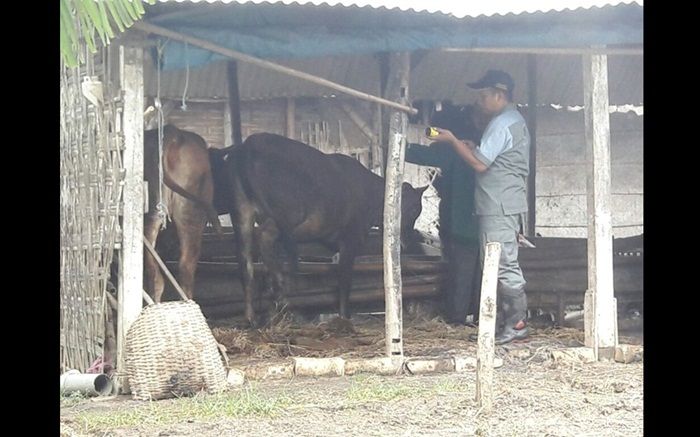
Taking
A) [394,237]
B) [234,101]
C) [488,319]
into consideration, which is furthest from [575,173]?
[488,319]

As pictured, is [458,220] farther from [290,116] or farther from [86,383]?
[86,383]

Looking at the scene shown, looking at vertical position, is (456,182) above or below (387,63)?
below

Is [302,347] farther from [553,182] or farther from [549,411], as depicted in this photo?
[553,182]

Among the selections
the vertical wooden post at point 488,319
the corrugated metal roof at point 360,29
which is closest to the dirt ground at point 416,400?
the vertical wooden post at point 488,319

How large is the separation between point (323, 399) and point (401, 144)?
247cm

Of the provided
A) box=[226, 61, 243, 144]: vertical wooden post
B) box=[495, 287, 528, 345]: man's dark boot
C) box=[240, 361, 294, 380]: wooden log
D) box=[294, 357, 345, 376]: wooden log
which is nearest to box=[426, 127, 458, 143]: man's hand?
box=[495, 287, 528, 345]: man's dark boot

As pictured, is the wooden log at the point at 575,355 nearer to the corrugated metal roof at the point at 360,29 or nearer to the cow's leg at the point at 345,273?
the corrugated metal roof at the point at 360,29

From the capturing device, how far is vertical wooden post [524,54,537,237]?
1080cm

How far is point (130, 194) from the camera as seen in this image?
741 centimetres

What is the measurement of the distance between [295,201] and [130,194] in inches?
128

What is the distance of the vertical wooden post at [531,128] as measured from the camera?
35.4 feet

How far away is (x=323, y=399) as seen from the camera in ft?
22.1
